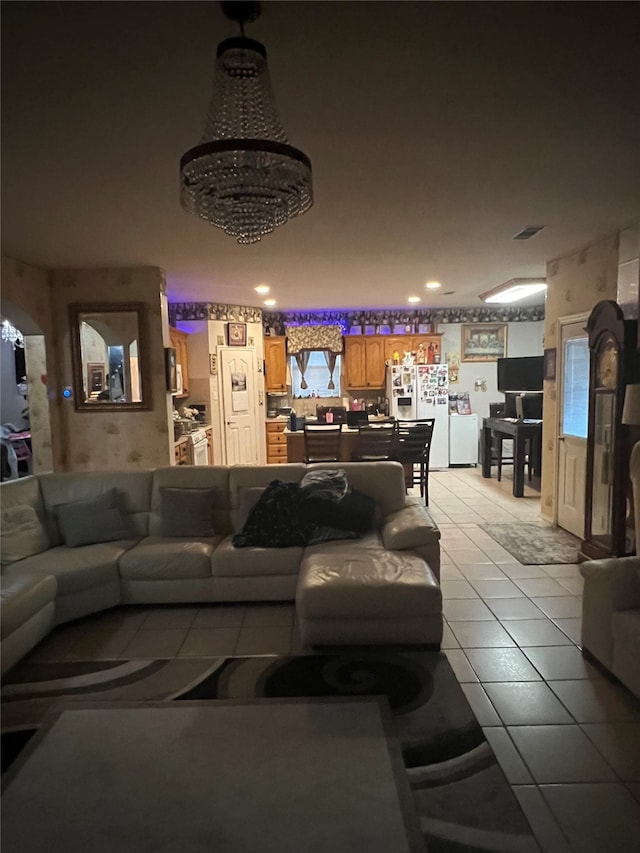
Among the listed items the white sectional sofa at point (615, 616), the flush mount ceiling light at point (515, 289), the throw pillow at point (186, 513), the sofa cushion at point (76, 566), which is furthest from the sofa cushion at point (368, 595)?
the flush mount ceiling light at point (515, 289)

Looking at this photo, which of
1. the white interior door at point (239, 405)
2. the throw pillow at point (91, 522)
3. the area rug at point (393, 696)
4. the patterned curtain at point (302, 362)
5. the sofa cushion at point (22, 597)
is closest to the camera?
Answer: the area rug at point (393, 696)

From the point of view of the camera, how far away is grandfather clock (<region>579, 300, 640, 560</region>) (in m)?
3.69

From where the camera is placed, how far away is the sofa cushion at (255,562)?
341cm

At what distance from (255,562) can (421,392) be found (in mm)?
5247

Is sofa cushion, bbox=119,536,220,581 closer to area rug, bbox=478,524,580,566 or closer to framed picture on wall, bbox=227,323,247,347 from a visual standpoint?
area rug, bbox=478,524,580,566

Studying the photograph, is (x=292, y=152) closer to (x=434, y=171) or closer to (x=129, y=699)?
(x=434, y=171)

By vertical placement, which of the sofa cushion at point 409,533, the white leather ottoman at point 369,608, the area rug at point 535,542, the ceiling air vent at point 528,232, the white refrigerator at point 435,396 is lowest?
the area rug at point 535,542

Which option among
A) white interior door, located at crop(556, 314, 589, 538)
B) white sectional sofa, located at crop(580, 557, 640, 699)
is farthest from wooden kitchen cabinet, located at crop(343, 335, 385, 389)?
white sectional sofa, located at crop(580, 557, 640, 699)

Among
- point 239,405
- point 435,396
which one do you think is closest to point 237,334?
point 239,405

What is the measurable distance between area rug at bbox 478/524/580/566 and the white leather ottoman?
5.52 ft

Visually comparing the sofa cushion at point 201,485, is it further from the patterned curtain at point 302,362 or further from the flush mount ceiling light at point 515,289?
the patterned curtain at point 302,362

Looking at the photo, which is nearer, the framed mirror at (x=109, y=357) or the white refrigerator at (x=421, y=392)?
the framed mirror at (x=109, y=357)

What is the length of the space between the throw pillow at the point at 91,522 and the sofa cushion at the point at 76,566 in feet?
0.23

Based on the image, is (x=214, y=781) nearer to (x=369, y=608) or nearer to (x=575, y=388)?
(x=369, y=608)
